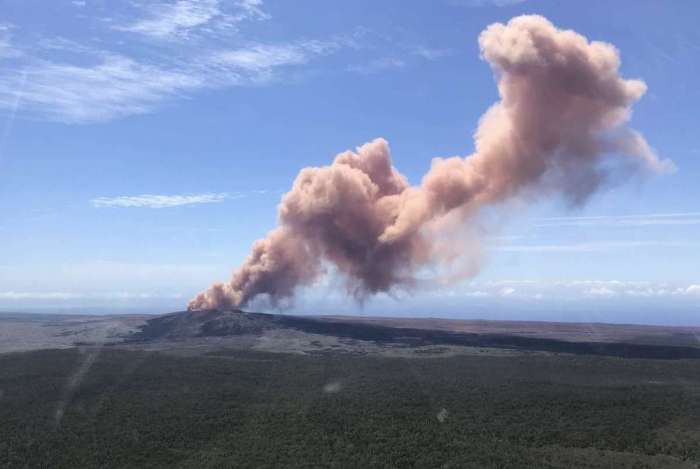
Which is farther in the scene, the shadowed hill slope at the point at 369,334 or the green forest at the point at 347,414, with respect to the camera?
the shadowed hill slope at the point at 369,334

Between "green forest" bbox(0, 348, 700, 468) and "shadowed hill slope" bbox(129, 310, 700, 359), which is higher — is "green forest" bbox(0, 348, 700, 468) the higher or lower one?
Result: the lower one

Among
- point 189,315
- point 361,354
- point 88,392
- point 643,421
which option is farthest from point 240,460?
point 189,315

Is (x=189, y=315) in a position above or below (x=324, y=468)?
above

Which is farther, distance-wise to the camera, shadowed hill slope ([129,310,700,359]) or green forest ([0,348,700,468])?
shadowed hill slope ([129,310,700,359])

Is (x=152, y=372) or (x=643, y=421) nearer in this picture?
(x=643, y=421)

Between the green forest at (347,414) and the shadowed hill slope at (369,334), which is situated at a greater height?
the shadowed hill slope at (369,334)

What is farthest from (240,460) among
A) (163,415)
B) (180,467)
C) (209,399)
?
(209,399)

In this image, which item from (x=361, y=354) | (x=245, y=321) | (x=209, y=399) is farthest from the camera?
(x=245, y=321)

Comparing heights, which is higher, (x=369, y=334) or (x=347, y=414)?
(x=369, y=334)

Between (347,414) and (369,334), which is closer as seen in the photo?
(347,414)

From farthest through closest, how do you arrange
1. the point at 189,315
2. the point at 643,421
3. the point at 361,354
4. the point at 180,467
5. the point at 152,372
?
the point at 189,315, the point at 361,354, the point at 152,372, the point at 643,421, the point at 180,467

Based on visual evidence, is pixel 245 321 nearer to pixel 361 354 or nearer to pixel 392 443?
pixel 361 354
